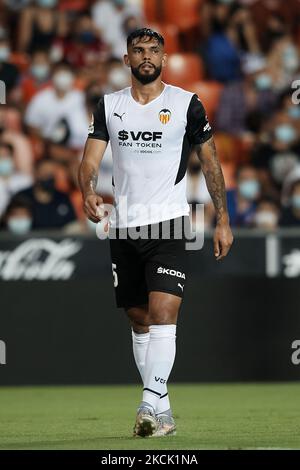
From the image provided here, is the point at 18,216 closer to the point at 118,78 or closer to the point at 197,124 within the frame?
the point at 118,78

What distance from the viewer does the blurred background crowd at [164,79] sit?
587 inches

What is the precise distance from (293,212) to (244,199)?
0.76m

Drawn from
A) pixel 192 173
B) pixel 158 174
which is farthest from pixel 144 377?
pixel 192 173

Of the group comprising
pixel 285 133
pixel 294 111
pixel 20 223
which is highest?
pixel 294 111

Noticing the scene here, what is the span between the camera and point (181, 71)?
1798 cm

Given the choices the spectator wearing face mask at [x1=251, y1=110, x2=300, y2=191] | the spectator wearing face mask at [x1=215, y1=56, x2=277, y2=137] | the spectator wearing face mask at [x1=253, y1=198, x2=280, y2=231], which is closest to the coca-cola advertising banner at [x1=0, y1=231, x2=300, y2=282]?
the spectator wearing face mask at [x1=253, y1=198, x2=280, y2=231]

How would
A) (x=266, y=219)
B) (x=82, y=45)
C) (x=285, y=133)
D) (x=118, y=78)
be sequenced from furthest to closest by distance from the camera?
1. (x=82, y=45)
2. (x=118, y=78)
3. (x=285, y=133)
4. (x=266, y=219)

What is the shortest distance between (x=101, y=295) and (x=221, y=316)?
1.18 metres

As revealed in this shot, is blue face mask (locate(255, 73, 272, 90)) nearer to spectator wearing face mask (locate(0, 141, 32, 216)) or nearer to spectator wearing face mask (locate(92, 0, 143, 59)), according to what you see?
spectator wearing face mask (locate(92, 0, 143, 59))

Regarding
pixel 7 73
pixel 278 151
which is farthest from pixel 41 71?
pixel 278 151

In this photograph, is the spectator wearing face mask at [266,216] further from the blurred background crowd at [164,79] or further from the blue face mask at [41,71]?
the blue face mask at [41,71]

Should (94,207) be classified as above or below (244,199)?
below

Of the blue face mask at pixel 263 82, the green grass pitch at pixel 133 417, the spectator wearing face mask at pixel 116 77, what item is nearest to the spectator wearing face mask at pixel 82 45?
the spectator wearing face mask at pixel 116 77

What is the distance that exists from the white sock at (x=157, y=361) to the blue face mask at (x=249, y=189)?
6.98 m
